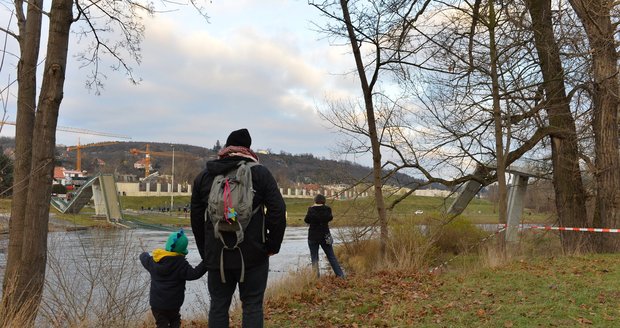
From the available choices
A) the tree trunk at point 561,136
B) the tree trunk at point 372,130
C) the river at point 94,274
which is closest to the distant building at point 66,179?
the tree trunk at point 372,130

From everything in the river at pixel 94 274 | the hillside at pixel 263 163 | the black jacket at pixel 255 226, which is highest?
the hillside at pixel 263 163

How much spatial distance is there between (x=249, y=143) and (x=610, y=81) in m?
11.7

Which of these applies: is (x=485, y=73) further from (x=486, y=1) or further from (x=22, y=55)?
(x=22, y=55)

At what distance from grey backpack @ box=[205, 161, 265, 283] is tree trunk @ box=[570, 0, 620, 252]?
11.4 metres

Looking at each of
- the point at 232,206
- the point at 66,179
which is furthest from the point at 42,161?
the point at 66,179

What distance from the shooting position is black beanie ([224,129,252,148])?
4453mm

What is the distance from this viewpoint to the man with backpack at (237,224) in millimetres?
4098

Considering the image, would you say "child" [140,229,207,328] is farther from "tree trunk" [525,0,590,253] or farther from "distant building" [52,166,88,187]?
"distant building" [52,166,88,187]

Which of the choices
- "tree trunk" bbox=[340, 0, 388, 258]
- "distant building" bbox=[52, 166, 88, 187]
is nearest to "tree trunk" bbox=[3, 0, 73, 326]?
"tree trunk" bbox=[340, 0, 388, 258]

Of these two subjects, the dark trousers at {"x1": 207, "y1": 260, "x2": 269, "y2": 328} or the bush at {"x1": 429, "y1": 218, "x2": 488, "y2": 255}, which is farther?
the bush at {"x1": 429, "y1": 218, "x2": 488, "y2": 255}

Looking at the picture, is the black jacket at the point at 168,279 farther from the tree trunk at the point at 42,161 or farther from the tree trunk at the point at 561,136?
the tree trunk at the point at 561,136

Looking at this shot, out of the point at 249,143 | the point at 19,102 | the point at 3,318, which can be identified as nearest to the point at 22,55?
the point at 19,102

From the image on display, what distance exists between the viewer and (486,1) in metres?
13.2

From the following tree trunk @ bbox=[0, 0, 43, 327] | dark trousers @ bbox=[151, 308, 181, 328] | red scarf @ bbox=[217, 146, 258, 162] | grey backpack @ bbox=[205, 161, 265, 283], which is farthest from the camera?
tree trunk @ bbox=[0, 0, 43, 327]
